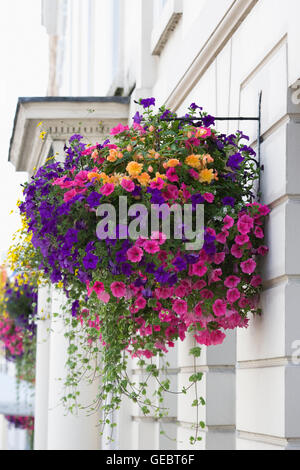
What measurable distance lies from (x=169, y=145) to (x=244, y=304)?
2.61 ft

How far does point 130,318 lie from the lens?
15.0 feet

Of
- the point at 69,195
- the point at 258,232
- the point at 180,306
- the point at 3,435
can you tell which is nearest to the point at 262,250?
the point at 258,232

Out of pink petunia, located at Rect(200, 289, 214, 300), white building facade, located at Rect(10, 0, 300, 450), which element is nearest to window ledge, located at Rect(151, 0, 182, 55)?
white building facade, located at Rect(10, 0, 300, 450)

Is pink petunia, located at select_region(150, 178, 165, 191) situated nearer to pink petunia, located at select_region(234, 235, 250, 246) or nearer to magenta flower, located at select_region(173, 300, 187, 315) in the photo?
pink petunia, located at select_region(234, 235, 250, 246)

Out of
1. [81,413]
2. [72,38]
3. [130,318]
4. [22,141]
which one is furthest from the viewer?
[72,38]

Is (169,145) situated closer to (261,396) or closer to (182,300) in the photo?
(182,300)

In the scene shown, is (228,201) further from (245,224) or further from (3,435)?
(3,435)

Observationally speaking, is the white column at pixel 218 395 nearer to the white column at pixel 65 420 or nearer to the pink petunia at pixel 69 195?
the pink petunia at pixel 69 195

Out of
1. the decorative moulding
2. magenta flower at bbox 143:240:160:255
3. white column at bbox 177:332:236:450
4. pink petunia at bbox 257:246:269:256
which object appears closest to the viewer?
magenta flower at bbox 143:240:160:255

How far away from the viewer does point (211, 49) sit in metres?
5.66
